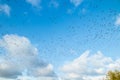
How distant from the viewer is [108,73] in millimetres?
154500

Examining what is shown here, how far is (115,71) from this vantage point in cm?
15562

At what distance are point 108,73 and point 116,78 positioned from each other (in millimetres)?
4689

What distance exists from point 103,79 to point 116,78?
6.67 m

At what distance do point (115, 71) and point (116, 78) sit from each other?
400 cm

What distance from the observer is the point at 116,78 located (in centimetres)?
15338

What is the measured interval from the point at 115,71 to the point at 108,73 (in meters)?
4.04

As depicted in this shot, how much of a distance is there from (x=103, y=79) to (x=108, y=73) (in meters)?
4.11
